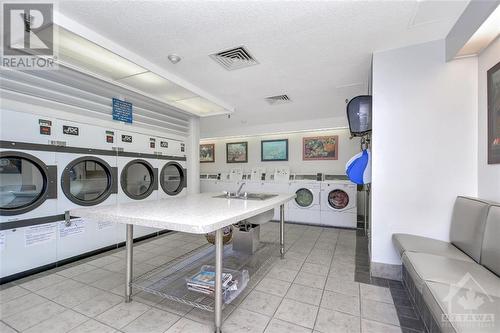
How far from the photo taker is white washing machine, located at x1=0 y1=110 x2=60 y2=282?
2.27 metres

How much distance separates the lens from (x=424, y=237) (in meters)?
2.23

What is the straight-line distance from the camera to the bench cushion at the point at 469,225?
5.63 feet

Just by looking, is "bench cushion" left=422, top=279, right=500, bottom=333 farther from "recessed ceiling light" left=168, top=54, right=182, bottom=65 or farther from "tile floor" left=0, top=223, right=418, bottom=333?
"recessed ceiling light" left=168, top=54, right=182, bottom=65

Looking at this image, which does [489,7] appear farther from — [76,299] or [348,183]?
[76,299]

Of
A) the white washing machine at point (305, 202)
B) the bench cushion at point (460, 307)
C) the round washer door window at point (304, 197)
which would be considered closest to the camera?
the bench cushion at point (460, 307)

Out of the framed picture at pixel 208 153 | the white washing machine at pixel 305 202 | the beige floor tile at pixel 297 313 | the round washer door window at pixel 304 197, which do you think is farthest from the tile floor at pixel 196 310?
the framed picture at pixel 208 153

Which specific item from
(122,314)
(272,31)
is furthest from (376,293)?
(272,31)

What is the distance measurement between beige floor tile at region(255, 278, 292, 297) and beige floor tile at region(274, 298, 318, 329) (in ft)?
0.52

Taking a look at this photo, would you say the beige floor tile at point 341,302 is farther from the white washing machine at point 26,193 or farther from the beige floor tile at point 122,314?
the white washing machine at point 26,193

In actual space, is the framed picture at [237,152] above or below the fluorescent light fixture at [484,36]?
below

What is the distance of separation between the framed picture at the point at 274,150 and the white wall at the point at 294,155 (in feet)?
0.30

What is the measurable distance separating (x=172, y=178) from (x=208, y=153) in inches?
108

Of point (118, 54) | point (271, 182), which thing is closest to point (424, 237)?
point (271, 182)

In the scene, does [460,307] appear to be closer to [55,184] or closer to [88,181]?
[55,184]
